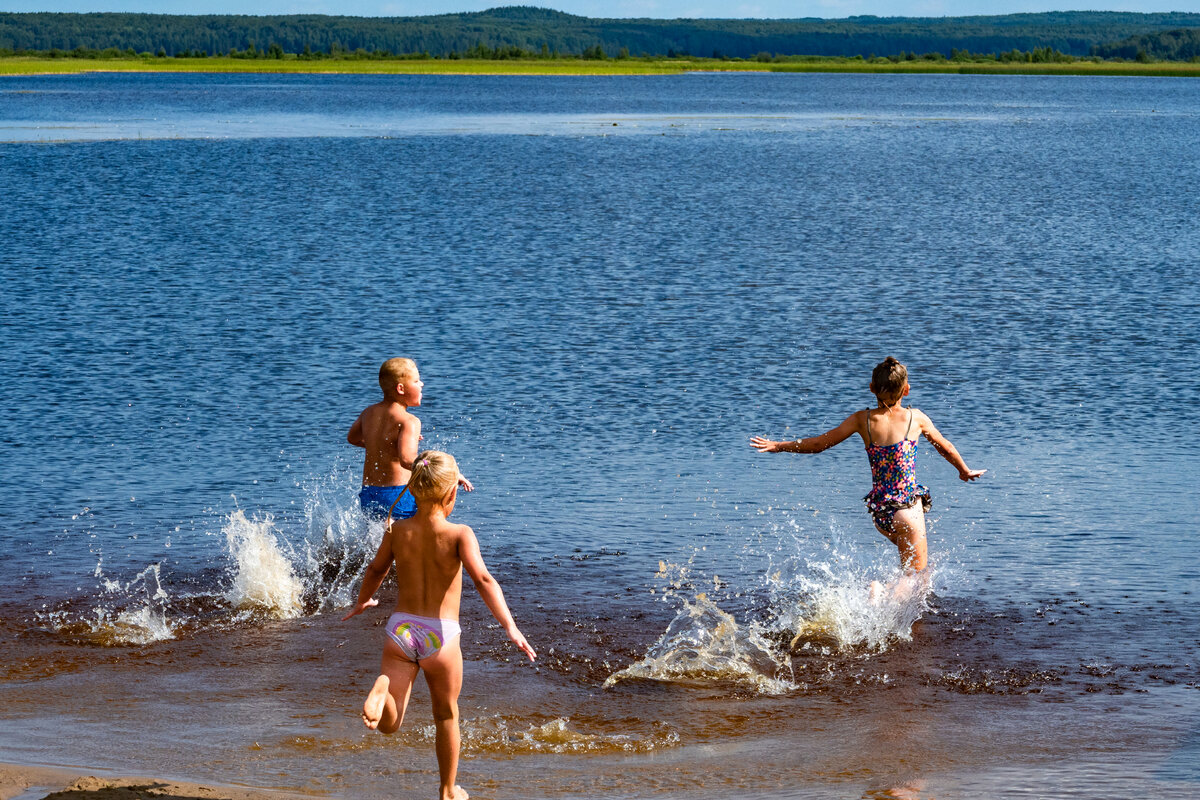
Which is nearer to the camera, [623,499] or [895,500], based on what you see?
[895,500]

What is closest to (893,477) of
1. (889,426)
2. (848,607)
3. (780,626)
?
(889,426)

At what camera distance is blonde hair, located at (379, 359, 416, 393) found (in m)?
8.52

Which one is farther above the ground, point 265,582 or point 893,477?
point 893,477

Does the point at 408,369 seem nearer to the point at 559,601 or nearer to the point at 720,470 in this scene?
the point at 559,601

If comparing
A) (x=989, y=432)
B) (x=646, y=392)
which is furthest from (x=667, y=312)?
(x=989, y=432)

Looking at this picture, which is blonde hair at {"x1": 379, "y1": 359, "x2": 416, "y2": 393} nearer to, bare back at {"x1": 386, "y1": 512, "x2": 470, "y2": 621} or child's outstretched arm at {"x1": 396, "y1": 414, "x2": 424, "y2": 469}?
child's outstretched arm at {"x1": 396, "y1": 414, "x2": 424, "y2": 469}

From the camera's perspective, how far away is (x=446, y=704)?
6324mm

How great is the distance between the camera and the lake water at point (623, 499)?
25.1 ft

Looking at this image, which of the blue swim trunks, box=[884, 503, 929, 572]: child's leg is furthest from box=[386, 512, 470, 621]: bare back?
box=[884, 503, 929, 572]: child's leg

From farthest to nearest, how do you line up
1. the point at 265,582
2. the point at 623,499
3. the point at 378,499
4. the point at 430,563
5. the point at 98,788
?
the point at 623,499 < the point at 265,582 < the point at 378,499 < the point at 98,788 < the point at 430,563

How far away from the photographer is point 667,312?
2267 centimetres

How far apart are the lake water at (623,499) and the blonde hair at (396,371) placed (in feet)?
5.90

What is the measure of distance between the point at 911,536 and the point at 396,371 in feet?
11.4

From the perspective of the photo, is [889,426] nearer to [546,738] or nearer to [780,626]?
[780,626]
